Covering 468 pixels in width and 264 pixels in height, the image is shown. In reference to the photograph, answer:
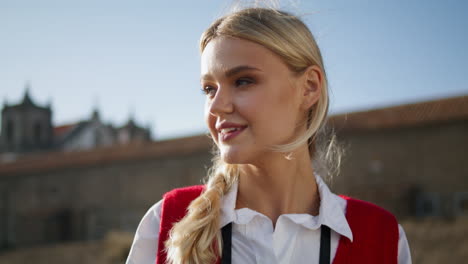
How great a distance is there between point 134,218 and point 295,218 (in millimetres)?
18702

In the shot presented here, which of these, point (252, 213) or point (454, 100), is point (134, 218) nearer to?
point (454, 100)

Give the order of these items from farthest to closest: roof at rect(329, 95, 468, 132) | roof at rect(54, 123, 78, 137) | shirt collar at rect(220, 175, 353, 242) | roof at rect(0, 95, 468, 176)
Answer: roof at rect(54, 123, 78, 137), roof at rect(0, 95, 468, 176), roof at rect(329, 95, 468, 132), shirt collar at rect(220, 175, 353, 242)

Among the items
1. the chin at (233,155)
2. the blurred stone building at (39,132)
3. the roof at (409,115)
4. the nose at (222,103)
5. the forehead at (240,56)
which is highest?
the forehead at (240,56)

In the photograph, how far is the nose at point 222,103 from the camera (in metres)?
1.74

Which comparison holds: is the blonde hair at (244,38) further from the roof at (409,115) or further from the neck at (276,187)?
the roof at (409,115)

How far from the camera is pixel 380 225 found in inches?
74.6

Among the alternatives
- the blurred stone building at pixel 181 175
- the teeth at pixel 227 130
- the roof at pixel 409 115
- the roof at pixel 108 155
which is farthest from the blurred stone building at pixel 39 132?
the teeth at pixel 227 130

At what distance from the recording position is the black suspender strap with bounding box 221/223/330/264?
1.75 m

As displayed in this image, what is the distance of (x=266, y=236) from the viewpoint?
5.89ft

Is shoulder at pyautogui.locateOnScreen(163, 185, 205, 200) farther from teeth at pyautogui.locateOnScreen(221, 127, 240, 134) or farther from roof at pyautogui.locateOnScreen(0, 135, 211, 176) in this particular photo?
roof at pyautogui.locateOnScreen(0, 135, 211, 176)

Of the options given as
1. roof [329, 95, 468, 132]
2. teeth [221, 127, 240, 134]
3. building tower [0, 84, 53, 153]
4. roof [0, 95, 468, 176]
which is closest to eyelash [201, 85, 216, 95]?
teeth [221, 127, 240, 134]

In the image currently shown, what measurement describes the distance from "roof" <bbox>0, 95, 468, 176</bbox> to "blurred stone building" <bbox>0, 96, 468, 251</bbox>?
3cm

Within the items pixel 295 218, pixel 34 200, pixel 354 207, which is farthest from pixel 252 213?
pixel 34 200

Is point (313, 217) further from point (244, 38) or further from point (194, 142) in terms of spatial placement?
point (194, 142)
